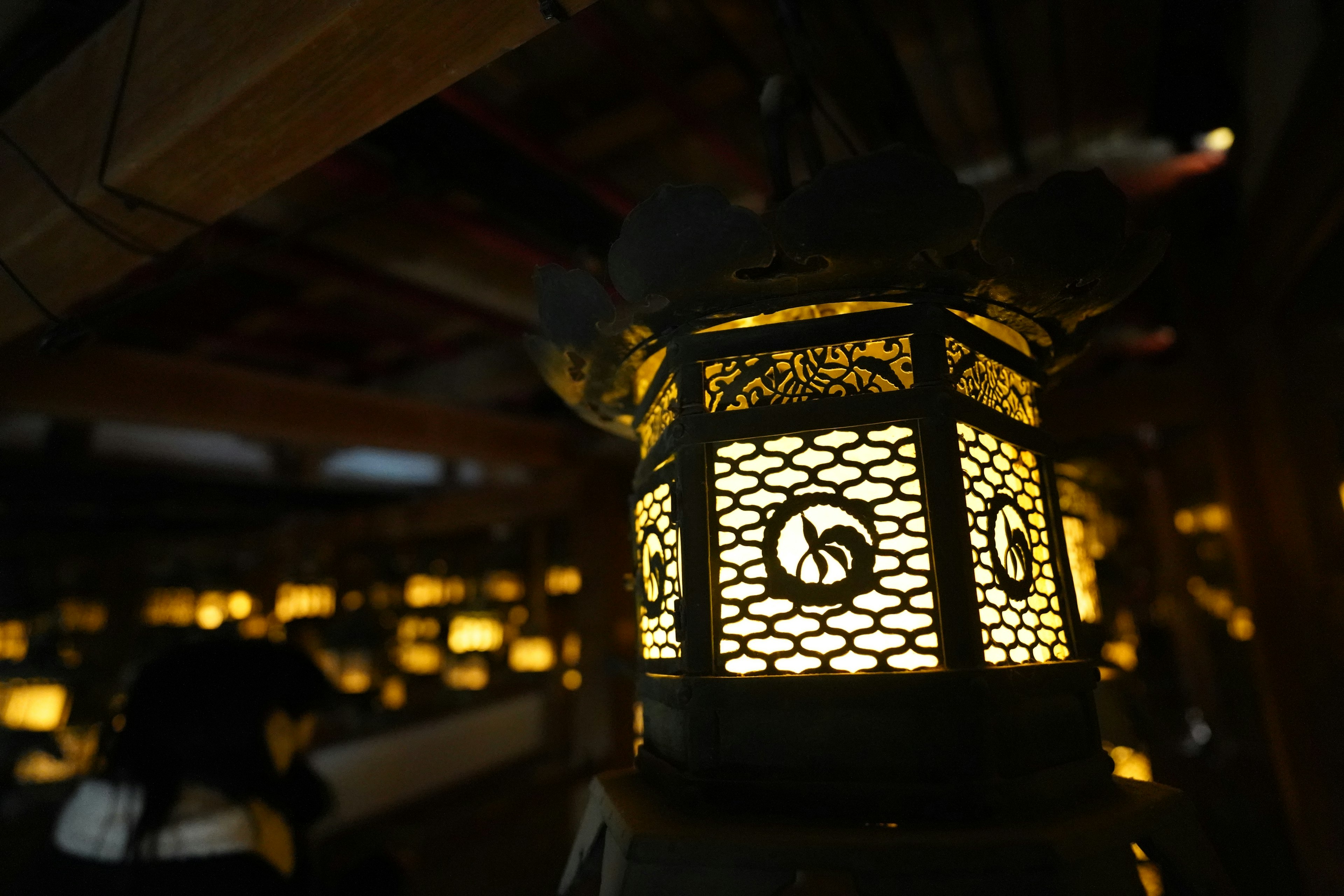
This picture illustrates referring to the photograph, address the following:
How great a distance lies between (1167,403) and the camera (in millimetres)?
3629

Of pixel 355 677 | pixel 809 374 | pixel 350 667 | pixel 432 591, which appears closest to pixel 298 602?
pixel 350 667

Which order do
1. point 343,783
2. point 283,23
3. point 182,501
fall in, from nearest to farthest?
point 283,23
point 343,783
point 182,501

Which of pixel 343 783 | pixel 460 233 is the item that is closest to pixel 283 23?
pixel 460 233

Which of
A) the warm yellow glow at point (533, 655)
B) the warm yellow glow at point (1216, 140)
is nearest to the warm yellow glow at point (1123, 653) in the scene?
the warm yellow glow at point (1216, 140)

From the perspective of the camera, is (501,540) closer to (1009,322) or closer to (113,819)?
(113,819)

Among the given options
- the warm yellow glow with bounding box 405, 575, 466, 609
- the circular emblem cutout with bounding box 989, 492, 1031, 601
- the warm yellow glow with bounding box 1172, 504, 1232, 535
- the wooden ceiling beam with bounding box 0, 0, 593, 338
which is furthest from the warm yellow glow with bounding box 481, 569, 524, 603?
the circular emblem cutout with bounding box 989, 492, 1031, 601

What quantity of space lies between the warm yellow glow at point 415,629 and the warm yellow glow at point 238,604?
1.97 meters

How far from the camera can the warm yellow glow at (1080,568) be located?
128cm

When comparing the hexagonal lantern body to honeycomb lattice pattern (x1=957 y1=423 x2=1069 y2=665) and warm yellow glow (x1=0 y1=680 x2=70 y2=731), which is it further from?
warm yellow glow (x1=0 y1=680 x2=70 y2=731)

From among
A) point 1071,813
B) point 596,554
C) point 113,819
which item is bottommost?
point 113,819

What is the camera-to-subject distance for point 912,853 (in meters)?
0.81

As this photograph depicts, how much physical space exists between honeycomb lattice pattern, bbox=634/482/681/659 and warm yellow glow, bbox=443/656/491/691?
7.24m

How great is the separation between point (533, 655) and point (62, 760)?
4195 mm

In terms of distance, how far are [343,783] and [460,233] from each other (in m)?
4.36
